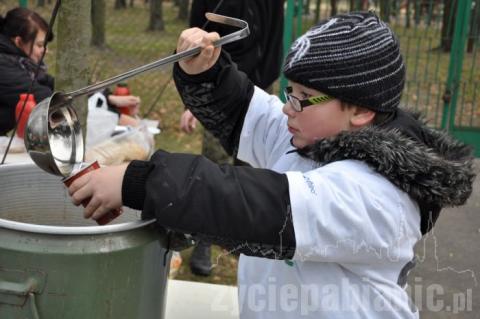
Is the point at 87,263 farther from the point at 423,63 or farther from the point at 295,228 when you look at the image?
the point at 423,63

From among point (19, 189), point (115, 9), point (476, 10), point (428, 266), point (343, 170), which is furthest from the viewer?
point (115, 9)

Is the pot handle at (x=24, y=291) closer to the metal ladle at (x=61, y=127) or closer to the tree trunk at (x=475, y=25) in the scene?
the metal ladle at (x=61, y=127)

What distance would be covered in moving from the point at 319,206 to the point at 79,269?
0.50 meters

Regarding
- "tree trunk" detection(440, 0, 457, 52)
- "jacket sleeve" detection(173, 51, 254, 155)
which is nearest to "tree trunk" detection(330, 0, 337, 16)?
"tree trunk" detection(440, 0, 457, 52)

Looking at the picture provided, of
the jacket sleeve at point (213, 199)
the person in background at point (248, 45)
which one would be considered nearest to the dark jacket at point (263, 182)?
the jacket sleeve at point (213, 199)

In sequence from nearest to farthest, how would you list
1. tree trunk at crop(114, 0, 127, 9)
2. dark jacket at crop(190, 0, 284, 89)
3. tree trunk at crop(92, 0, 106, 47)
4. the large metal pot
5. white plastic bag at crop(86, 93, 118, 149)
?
the large metal pot < dark jacket at crop(190, 0, 284, 89) < white plastic bag at crop(86, 93, 118, 149) < tree trunk at crop(92, 0, 106, 47) < tree trunk at crop(114, 0, 127, 9)

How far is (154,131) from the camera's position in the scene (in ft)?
11.8

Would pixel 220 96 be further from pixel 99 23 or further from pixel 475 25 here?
pixel 99 23

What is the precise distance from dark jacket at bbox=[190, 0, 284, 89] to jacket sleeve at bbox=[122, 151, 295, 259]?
1768 mm

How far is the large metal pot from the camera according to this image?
124cm

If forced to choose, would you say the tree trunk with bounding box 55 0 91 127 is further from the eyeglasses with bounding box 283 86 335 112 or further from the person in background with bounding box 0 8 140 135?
the eyeglasses with bounding box 283 86 335 112

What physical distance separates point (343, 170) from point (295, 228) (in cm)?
18

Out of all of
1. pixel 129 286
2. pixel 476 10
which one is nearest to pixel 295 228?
pixel 129 286

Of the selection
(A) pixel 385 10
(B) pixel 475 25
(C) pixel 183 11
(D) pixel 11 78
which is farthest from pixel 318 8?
(C) pixel 183 11
